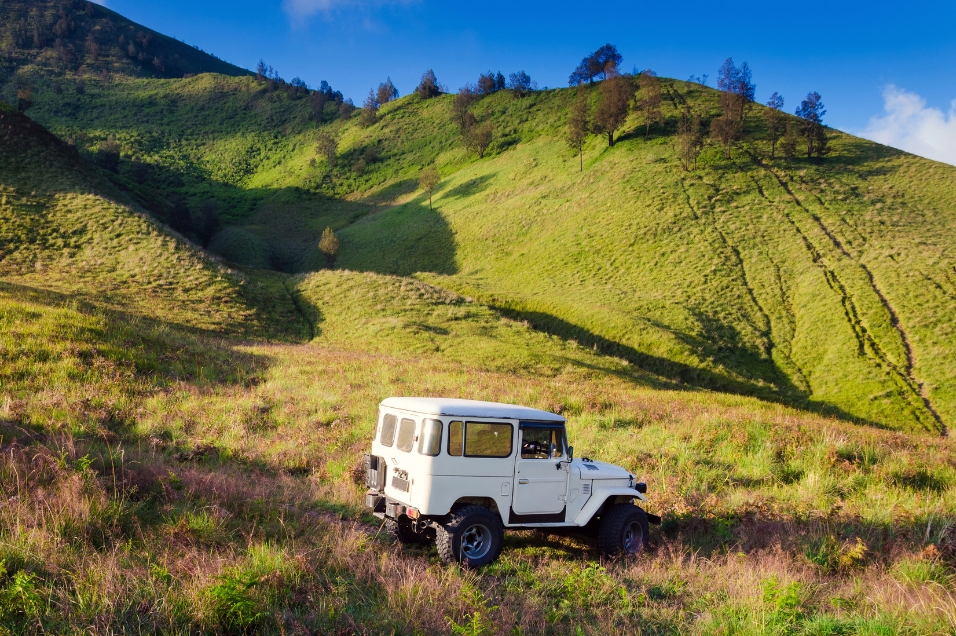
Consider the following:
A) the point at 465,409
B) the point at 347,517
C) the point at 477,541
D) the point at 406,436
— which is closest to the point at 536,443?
the point at 465,409

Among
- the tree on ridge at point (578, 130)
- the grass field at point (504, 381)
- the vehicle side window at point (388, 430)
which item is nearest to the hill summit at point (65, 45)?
the grass field at point (504, 381)

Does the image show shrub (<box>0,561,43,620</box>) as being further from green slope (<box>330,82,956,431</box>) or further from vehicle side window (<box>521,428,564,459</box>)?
green slope (<box>330,82,956,431</box>)

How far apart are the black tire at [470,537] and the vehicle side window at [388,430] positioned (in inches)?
70.5

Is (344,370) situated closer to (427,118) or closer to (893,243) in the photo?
(893,243)

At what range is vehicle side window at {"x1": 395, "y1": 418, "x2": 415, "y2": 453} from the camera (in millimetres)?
8945

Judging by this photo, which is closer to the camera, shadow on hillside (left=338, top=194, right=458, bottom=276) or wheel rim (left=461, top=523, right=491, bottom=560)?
wheel rim (left=461, top=523, right=491, bottom=560)

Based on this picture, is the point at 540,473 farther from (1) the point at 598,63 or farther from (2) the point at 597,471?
(1) the point at 598,63

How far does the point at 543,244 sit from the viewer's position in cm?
7112

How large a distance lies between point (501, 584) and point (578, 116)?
93392mm

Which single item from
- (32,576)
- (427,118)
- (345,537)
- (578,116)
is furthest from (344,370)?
(427,118)

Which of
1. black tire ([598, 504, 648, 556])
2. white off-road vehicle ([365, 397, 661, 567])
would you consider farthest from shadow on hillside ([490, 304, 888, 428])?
white off-road vehicle ([365, 397, 661, 567])

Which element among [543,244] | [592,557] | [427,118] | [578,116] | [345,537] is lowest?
[592,557]

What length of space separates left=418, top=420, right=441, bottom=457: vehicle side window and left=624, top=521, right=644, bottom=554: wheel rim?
4019mm

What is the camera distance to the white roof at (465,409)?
339 inches
